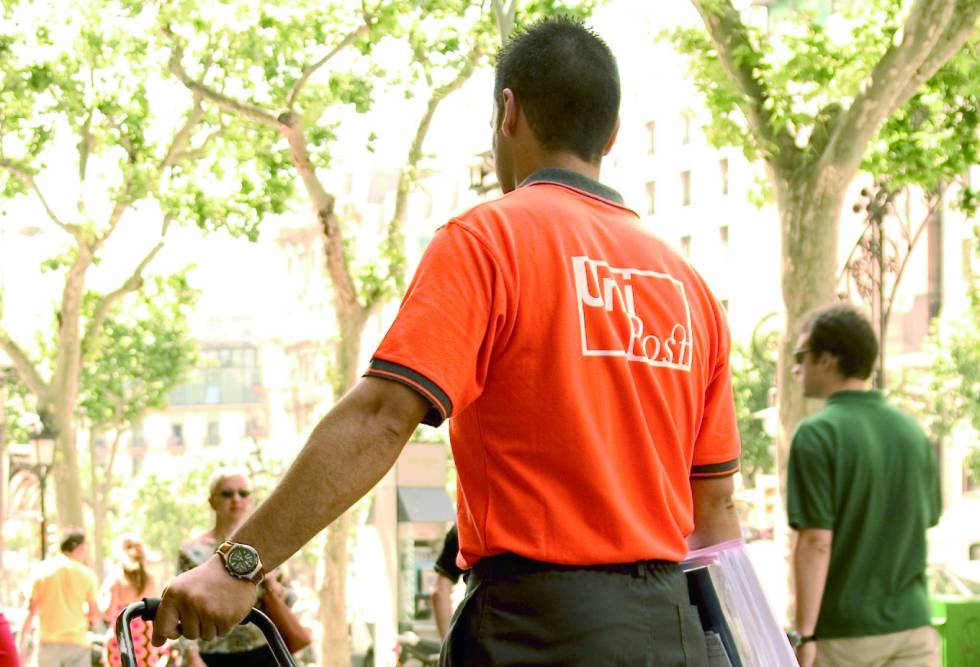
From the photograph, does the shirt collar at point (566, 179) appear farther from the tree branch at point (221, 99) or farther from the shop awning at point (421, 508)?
the shop awning at point (421, 508)

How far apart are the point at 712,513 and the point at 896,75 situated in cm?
971

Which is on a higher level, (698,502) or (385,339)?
(385,339)

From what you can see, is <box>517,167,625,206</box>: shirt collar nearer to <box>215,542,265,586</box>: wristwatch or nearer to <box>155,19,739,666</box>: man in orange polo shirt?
<box>155,19,739,666</box>: man in orange polo shirt

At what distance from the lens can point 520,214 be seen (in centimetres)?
277

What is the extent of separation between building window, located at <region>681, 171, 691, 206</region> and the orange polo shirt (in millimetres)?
68227

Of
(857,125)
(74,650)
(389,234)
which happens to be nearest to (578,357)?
(857,125)

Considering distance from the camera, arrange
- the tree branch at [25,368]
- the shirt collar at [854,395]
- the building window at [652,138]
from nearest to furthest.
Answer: the shirt collar at [854,395]
the tree branch at [25,368]
the building window at [652,138]

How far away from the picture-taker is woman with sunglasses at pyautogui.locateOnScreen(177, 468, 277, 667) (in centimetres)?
750

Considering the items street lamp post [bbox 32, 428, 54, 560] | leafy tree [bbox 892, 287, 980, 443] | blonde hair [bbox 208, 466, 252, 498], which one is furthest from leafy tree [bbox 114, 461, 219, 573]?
blonde hair [bbox 208, 466, 252, 498]

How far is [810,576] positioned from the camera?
16.9ft

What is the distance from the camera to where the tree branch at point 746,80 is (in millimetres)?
12984

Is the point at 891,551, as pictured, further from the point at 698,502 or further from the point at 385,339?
the point at 385,339

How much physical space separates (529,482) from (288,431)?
383 feet

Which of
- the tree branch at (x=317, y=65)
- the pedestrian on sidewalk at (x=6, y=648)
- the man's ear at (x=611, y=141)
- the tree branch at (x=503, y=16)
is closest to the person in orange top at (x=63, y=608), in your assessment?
the tree branch at (x=503, y=16)
